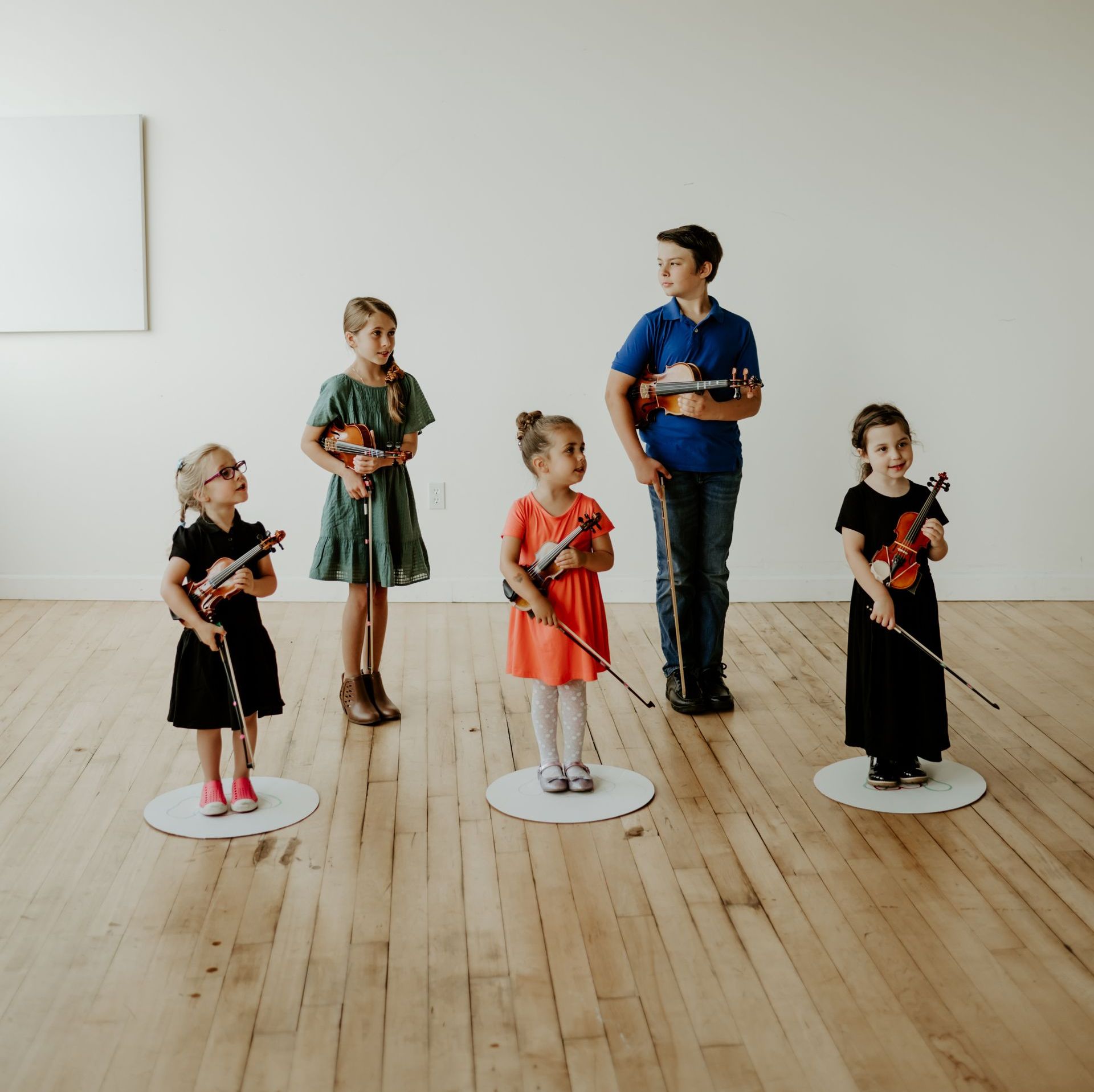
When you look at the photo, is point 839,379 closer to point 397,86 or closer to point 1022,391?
point 1022,391

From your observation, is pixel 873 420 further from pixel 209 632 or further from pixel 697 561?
pixel 209 632

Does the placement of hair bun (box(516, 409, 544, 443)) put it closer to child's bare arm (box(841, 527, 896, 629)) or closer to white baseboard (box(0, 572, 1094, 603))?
child's bare arm (box(841, 527, 896, 629))

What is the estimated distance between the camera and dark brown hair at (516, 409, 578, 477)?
8.85 feet

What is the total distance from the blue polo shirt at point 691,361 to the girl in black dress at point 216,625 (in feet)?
3.90

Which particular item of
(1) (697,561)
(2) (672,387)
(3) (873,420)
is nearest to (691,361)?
(2) (672,387)

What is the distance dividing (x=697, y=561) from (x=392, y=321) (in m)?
1.09

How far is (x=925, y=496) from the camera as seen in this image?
281 cm

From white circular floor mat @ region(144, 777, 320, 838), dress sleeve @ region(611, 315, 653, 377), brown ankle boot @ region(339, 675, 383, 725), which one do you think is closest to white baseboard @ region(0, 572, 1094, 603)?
brown ankle boot @ region(339, 675, 383, 725)

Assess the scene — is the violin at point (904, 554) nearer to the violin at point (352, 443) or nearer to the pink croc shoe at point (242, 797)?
the violin at point (352, 443)

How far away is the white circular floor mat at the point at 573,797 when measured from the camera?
8.92 ft

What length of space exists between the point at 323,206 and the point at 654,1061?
360 centimetres

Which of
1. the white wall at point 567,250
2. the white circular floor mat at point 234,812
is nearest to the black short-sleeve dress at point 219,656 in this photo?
the white circular floor mat at point 234,812

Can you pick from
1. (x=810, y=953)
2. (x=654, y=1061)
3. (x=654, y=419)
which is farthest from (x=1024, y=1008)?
(x=654, y=419)

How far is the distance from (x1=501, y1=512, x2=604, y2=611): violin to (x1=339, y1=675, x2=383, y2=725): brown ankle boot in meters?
0.79
